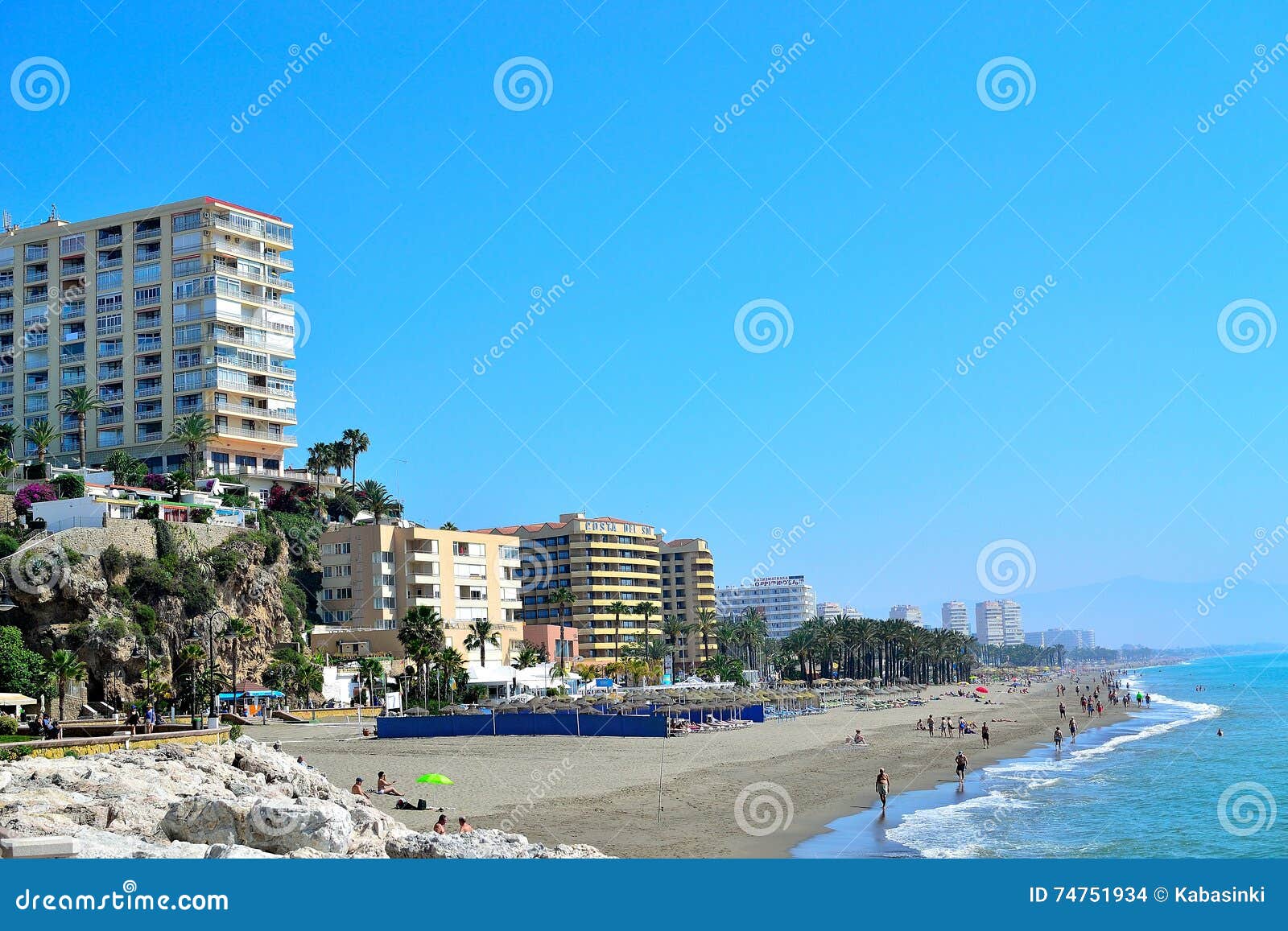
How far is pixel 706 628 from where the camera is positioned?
428ft

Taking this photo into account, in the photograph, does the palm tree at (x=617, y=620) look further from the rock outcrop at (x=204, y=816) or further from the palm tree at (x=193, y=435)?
the rock outcrop at (x=204, y=816)

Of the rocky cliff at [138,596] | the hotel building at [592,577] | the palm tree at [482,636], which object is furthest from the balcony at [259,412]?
the hotel building at [592,577]

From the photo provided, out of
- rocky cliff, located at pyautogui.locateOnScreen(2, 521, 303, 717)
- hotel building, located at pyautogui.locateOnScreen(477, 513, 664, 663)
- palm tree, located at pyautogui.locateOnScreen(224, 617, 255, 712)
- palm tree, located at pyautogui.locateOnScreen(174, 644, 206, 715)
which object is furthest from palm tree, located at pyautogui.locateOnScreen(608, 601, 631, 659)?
palm tree, located at pyautogui.locateOnScreen(174, 644, 206, 715)

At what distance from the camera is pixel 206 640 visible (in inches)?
2373

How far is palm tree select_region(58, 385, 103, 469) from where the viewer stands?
77812mm

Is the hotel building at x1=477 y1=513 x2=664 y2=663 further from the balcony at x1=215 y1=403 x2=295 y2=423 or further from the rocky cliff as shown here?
the rocky cliff

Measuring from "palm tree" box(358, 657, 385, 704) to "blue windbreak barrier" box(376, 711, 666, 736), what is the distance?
1367cm

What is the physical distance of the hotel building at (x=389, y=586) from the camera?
7644 cm

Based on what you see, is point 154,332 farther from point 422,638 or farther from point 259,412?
point 422,638

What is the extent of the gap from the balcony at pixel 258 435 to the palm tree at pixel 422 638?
86.2 ft
